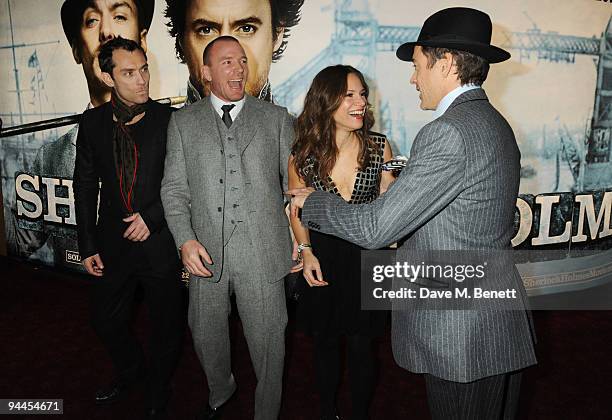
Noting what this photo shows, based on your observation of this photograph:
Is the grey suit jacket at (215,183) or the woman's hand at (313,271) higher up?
the grey suit jacket at (215,183)

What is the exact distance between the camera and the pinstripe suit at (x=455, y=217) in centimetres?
141

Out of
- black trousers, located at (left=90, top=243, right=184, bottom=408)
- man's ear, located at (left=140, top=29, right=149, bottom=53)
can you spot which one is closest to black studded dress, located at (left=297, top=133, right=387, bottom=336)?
black trousers, located at (left=90, top=243, right=184, bottom=408)

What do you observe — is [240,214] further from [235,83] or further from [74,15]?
[74,15]

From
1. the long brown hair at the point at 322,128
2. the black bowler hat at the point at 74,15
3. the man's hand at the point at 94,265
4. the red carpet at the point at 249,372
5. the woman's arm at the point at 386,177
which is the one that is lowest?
the red carpet at the point at 249,372

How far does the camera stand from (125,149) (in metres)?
2.58

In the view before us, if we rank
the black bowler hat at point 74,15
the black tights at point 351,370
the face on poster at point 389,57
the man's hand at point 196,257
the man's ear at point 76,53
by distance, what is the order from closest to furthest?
the man's hand at point 196,257 < the black tights at point 351,370 < the face on poster at point 389,57 < the black bowler hat at point 74,15 < the man's ear at point 76,53

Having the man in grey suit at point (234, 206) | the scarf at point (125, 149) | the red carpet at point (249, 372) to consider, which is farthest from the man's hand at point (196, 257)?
the red carpet at point (249, 372)

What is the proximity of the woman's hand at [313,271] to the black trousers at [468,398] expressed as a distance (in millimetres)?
851

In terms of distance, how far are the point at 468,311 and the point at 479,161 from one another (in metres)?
0.46

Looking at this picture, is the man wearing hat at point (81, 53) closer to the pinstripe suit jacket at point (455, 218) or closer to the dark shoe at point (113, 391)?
the dark shoe at point (113, 391)

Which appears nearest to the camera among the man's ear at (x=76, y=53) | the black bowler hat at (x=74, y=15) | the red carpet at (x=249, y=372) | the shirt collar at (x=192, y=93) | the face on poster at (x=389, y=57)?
the red carpet at (x=249, y=372)

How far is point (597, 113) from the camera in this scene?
4363 millimetres

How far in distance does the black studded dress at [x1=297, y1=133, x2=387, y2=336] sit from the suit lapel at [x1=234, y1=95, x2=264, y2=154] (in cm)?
30

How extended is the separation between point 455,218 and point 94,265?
6.60 ft
